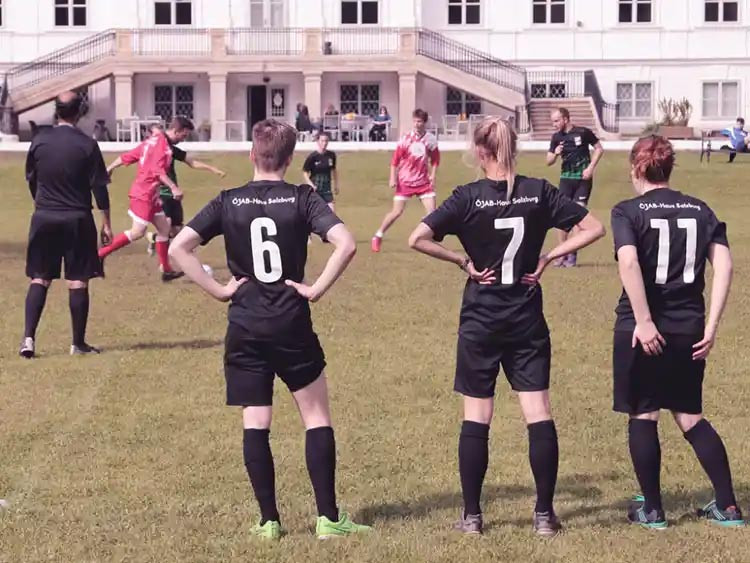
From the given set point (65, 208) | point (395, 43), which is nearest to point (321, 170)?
point (65, 208)

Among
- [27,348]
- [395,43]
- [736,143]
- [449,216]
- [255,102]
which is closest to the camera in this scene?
[449,216]

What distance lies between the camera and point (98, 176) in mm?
10977

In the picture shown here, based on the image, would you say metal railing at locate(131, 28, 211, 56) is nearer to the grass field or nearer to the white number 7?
the grass field

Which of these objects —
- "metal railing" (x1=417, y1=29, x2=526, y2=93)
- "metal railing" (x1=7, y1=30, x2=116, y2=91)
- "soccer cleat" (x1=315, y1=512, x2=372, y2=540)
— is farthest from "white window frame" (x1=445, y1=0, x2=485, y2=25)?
"soccer cleat" (x1=315, y1=512, x2=372, y2=540)

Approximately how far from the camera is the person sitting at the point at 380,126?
46.6m

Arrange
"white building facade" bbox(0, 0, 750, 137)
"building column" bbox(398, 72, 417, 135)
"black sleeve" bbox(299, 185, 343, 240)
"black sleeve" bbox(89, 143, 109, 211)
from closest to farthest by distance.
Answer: "black sleeve" bbox(299, 185, 343, 240) < "black sleeve" bbox(89, 143, 109, 211) < "building column" bbox(398, 72, 417, 135) < "white building facade" bbox(0, 0, 750, 137)

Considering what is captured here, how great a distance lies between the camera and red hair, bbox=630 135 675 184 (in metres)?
6.48

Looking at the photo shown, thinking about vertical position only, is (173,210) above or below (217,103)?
below

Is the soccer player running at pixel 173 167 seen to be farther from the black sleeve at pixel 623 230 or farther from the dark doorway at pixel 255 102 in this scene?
the dark doorway at pixel 255 102

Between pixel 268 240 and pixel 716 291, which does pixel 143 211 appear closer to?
pixel 268 240

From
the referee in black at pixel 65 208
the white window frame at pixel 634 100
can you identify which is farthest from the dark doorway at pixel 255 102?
the referee in black at pixel 65 208

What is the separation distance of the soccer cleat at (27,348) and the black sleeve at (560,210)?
6098 mm

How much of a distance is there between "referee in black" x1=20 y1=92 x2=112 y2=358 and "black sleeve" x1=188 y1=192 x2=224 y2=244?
4465 millimetres

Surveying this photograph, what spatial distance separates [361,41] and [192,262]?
143 feet
